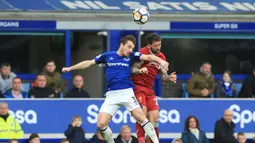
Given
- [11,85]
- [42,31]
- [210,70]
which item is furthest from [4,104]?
[210,70]

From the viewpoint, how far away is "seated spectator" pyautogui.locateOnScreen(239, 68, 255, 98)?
2633cm

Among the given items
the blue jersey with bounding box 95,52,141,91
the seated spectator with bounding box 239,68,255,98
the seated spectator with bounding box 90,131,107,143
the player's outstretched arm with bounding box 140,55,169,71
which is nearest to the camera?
the player's outstretched arm with bounding box 140,55,169,71

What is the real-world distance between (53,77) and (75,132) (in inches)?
66.7

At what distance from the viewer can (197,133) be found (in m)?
23.9

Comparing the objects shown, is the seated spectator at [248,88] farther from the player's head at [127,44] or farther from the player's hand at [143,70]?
the player's head at [127,44]

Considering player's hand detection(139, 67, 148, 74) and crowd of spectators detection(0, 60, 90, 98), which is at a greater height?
player's hand detection(139, 67, 148, 74)

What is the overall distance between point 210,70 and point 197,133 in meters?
2.80

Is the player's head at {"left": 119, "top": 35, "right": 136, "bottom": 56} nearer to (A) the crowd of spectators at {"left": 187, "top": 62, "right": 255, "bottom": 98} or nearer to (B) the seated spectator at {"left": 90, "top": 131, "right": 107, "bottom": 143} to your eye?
(B) the seated spectator at {"left": 90, "top": 131, "right": 107, "bottom": 143}

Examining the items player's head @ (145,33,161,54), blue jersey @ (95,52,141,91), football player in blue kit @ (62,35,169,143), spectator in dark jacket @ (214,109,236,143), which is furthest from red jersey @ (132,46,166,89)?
spectator in dark jacket @ (214,109,236,143)

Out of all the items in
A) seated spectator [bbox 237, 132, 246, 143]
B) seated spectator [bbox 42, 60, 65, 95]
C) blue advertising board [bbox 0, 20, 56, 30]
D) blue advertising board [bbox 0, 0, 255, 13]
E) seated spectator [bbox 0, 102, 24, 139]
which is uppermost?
blue advertising board [bbox 0, 0, 255, 13]

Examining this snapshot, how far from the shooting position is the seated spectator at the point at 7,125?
2356cm

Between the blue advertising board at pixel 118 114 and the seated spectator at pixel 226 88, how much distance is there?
0.56 m

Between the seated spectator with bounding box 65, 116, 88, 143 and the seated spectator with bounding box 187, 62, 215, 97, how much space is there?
3.04 meters

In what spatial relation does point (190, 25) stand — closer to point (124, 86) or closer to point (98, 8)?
point (98, 8)
